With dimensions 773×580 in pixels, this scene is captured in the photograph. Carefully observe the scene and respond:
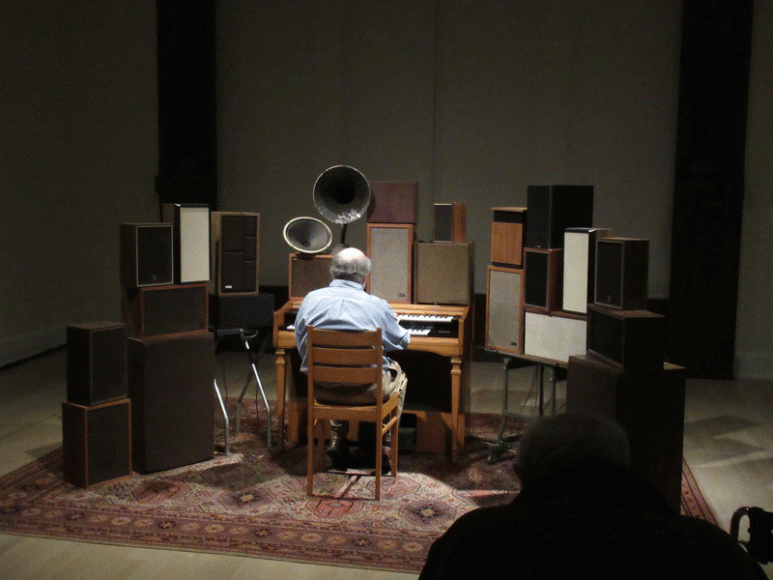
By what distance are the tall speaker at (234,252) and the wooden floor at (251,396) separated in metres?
1.29

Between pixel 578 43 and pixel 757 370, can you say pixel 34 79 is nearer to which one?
pixel 578 43

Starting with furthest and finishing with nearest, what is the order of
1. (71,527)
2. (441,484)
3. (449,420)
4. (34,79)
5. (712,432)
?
(34,79) < (712,432) < (449,420) < (441,484) < (71,527)

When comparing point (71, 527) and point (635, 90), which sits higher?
point (635, 90)

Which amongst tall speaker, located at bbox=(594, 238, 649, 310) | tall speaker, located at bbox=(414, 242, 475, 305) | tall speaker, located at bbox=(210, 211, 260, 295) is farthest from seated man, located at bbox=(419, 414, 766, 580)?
tall speaker, located at bbox=(210, 211, 260, 295)

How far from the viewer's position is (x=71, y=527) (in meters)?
3.58

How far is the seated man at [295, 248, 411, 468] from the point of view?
3.93m

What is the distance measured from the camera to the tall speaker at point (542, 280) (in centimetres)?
421

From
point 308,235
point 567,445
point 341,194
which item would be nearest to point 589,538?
point 567,445

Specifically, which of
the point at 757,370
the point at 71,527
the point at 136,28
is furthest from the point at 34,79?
the point at 757,370

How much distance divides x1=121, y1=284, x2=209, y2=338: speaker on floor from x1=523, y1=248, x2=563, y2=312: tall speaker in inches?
65.1

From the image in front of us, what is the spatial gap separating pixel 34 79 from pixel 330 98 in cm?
230

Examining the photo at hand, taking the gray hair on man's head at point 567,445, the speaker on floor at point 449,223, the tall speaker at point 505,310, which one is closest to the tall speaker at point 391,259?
the speaker on floor at point 449,223

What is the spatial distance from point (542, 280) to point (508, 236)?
35cm

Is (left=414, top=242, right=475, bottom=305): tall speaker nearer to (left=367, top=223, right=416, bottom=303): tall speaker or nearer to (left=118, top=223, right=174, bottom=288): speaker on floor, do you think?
(left=367, top=223, right=416, bottom=303): tall speaker
